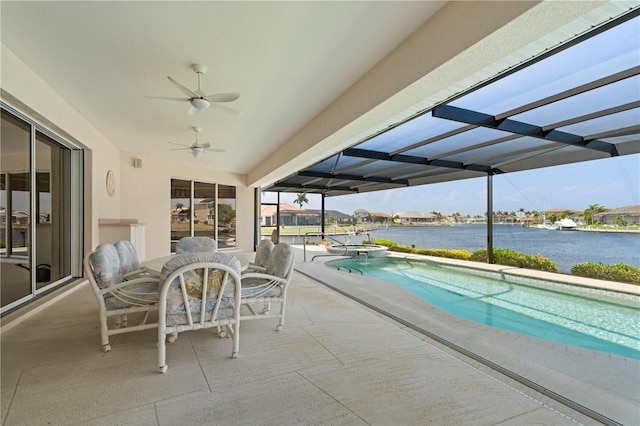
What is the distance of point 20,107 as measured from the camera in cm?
320

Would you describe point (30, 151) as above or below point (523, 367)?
above

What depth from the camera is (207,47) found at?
275 cm

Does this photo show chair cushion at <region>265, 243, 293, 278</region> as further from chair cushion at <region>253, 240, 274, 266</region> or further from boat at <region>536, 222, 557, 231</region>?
boat at <region>536, 222, 557, 231</region>

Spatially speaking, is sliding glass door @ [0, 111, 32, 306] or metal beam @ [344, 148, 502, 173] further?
metal beam @ [344, 148, 502, 173]

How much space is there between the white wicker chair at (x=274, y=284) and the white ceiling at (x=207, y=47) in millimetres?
1873

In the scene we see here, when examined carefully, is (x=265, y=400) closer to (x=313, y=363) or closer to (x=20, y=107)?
(x=313, y=363)

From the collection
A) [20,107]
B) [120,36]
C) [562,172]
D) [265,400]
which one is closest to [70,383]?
[265,400]

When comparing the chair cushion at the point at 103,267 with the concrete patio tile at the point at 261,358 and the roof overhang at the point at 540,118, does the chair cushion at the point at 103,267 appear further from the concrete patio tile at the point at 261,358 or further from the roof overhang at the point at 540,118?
the roof overhang at the point at 540,118

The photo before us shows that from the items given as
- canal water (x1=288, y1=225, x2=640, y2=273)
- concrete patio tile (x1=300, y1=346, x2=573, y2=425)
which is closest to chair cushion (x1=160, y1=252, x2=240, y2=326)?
concrete patio tile (x1=300, y1=346, x2=573, y2=425)

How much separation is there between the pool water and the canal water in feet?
2.58

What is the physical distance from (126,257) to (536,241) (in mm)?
8083

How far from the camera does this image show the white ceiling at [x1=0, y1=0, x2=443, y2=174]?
2270mm

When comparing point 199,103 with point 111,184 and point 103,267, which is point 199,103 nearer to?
point 103,267

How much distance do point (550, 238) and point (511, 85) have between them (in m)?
5.07
